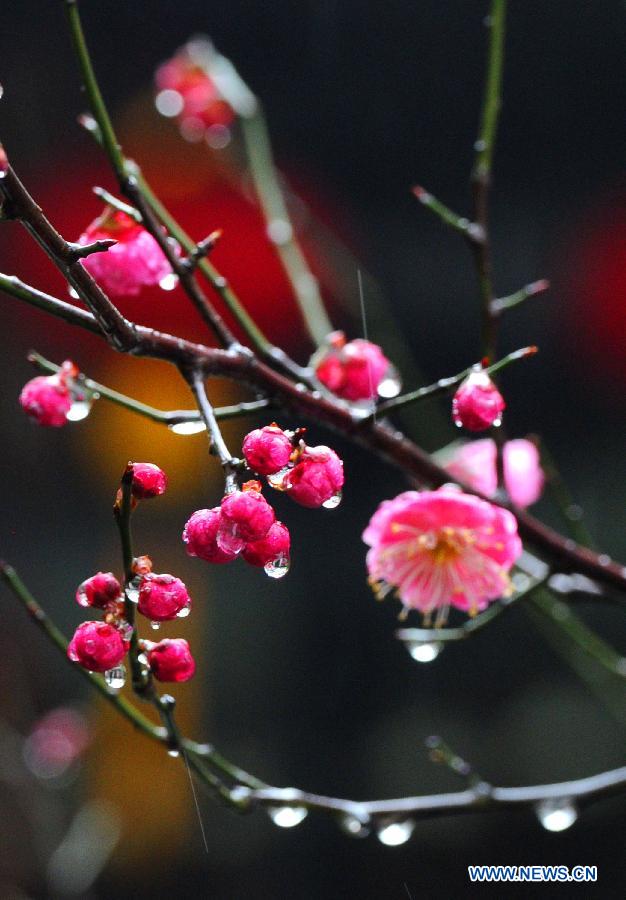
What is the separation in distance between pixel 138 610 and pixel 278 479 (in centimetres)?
7

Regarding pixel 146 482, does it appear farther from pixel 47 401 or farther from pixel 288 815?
pixel 288 815

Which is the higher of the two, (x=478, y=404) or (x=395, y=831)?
(x=478, y=404)

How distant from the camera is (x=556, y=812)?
542 millimetres

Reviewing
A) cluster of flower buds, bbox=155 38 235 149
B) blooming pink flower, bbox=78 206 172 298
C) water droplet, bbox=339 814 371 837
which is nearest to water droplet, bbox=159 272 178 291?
blooming pink flower, bbox=78 206 172 298

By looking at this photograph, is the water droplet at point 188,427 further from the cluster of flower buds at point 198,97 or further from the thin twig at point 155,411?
the cluster of flower buds at point 198,97

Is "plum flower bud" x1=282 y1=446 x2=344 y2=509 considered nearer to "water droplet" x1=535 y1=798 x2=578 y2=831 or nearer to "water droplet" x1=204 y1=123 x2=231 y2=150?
"water droplet" x1=535 y1=798 x2=578 y2=831

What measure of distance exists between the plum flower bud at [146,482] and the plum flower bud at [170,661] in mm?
63

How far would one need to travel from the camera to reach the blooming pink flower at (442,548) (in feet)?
1.58

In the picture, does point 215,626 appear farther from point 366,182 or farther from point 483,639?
point 366,182

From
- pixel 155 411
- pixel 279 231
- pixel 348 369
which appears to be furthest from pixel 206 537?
pixel 279 231

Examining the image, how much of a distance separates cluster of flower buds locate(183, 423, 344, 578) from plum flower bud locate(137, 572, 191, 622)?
1 cm

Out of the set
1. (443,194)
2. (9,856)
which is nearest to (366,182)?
(443,194)

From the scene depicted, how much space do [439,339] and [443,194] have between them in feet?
0.78

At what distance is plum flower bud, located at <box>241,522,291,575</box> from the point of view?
34 cm
